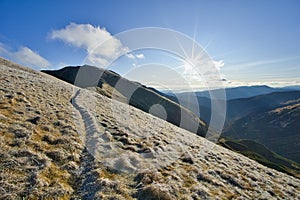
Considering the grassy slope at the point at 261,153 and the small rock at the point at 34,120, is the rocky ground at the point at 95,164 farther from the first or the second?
the grassy slope at the point at 261,153

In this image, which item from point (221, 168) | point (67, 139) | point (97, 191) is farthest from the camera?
point (221, 168)

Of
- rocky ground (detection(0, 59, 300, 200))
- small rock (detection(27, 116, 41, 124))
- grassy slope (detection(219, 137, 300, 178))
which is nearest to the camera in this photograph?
rocky ground (detection(0, 59, 300, 200))

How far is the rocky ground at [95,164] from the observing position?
9836 millimetres

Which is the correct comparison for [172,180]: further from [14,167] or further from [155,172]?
[14,167]

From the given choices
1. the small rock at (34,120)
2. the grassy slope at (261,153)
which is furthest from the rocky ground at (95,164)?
the grassy slope at (261,153)

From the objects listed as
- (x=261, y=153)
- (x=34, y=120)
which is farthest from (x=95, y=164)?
(x=261, y=153)

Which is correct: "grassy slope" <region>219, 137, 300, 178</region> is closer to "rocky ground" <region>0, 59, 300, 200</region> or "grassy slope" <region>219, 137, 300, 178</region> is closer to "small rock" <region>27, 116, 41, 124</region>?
"rocky ground" <region>0, 59, 300, 200</region>

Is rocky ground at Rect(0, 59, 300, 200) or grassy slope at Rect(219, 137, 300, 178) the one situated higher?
rocky ground at Rect(0, 59, 300, 200)

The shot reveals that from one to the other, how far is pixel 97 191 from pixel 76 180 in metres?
1.61

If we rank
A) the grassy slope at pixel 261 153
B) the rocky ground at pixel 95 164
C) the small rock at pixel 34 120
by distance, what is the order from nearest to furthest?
the rocky ground at pixel 95 164 → the small rock at pixel 34 120 → the grassy slope at pixel 261 153

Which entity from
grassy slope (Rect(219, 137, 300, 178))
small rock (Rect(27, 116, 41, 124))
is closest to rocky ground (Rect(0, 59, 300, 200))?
small rock (Rect(27, 116, 41, 124))

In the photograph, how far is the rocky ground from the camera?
984 centimetres

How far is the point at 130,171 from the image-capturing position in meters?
12.8

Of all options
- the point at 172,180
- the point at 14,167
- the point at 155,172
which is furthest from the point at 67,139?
the point at 172,180
